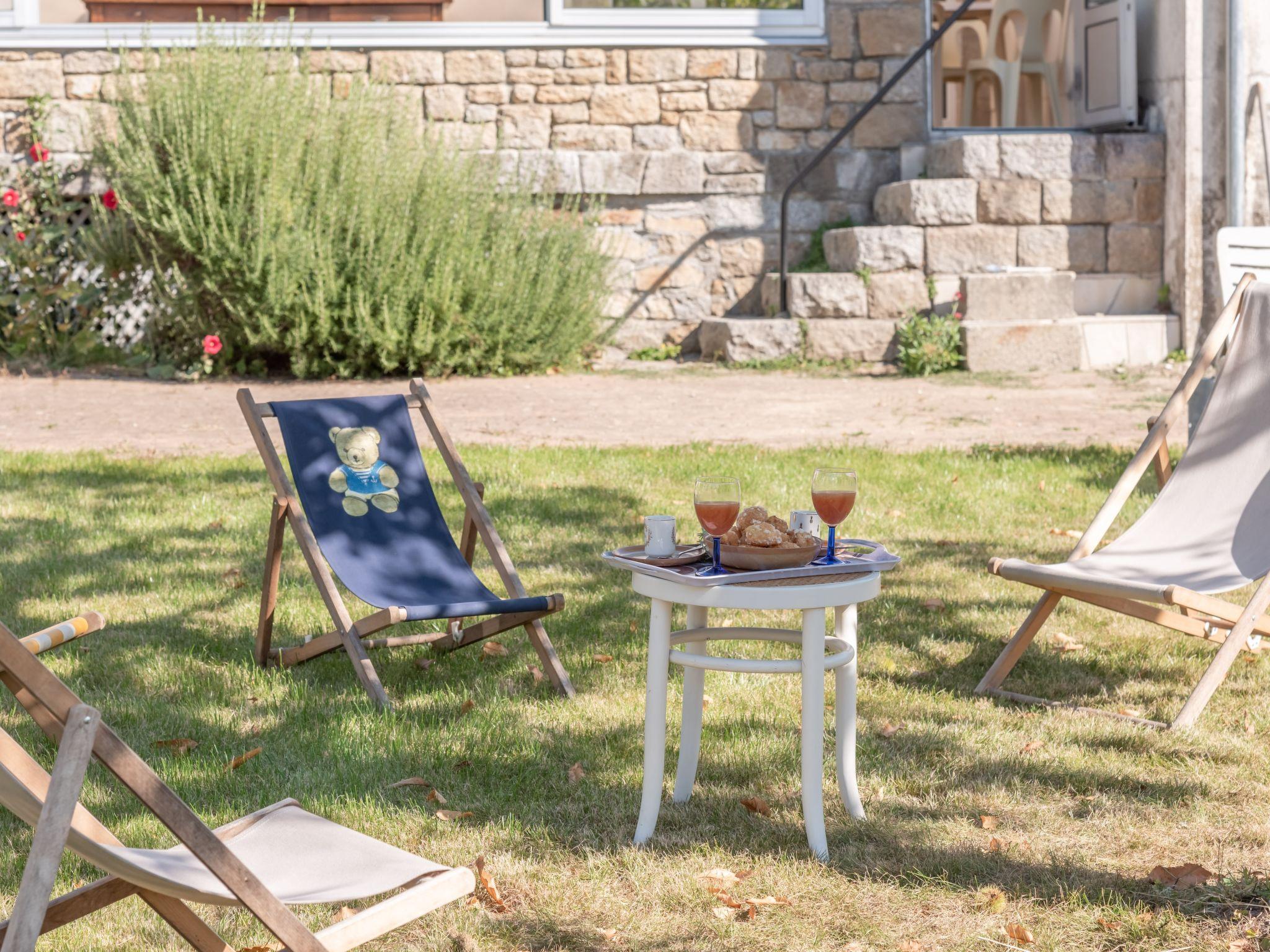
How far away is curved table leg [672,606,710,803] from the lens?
3.07 m

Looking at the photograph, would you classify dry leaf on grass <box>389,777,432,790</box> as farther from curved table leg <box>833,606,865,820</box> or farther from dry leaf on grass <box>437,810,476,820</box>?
curved table leg <box>833,606,865,820</box>

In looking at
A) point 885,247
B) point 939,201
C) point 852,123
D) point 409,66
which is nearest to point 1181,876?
point 885,247

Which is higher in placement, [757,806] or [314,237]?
[314,237]

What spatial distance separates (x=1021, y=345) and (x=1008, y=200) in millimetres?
1205

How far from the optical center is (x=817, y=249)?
Result: 10.7 m

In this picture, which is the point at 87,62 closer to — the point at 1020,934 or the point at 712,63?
the point at 712,63

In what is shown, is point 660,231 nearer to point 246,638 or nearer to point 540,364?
point 540,364

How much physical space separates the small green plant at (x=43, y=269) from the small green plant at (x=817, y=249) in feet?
16.3

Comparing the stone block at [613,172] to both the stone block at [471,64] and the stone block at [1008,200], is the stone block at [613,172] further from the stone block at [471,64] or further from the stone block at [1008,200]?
the stone block at [1008,200]

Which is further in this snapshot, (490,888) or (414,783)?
(414,783)

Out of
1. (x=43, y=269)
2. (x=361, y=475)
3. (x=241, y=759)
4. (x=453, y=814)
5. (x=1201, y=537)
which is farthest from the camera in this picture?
(x=43, y=269)

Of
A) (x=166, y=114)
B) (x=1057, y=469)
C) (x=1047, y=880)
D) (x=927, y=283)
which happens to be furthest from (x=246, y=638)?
(x=927, y=283)

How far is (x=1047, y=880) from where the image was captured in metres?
2.60

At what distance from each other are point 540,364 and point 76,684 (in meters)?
5.92
